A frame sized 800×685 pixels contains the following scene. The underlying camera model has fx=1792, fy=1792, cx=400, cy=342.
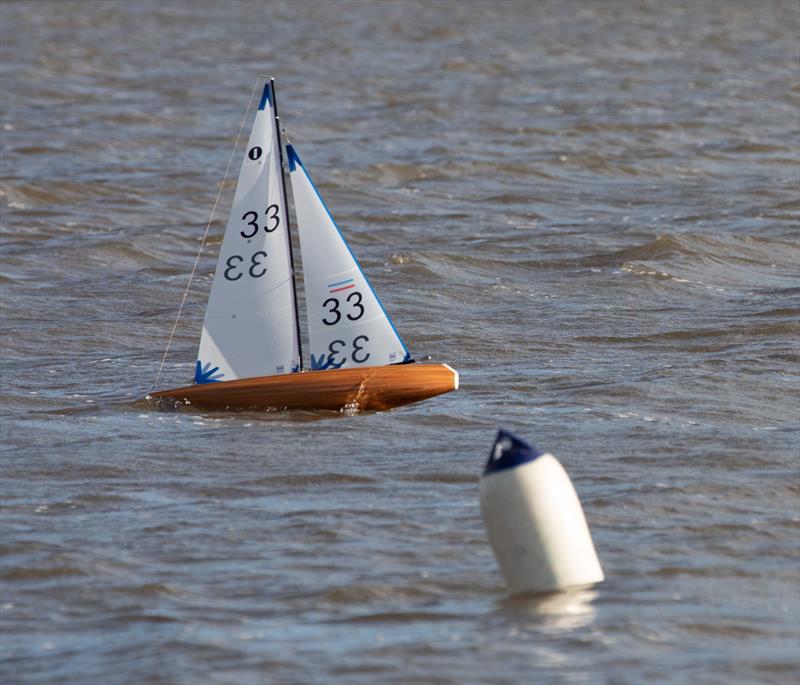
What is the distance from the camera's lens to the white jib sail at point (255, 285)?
17469mm

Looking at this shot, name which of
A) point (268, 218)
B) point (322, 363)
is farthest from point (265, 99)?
point (322, 363)

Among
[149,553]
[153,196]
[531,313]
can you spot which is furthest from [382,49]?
[149,553]

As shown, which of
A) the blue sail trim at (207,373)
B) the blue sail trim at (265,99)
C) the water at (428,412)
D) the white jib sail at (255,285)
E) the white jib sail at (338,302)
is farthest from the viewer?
the blue sail trim at (207,373)

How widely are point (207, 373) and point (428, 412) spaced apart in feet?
7.45

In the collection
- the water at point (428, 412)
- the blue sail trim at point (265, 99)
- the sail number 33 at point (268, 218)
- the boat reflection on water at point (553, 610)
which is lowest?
the boat reflection on water at point (553, 610)

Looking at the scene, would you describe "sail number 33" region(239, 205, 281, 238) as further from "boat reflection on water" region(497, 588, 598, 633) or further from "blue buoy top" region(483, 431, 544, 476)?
"boat reflection on water" region(497, 588, 598, 633)

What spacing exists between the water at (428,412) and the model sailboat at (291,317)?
12.8 inches

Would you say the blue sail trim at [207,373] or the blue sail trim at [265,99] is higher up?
the blue sail trim at [265,99]

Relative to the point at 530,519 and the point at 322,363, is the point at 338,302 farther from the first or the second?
the point at 530,519

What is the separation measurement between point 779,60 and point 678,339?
38431 mm

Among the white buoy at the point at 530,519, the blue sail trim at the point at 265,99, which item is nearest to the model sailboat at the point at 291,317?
the blue sail trim at the point at 265,99

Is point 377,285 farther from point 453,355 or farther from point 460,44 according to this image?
point 460,44

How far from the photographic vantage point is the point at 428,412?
703 inches

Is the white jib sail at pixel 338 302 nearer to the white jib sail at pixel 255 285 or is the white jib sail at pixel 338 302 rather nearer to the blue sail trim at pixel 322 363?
the blue sail trim at pixel 322 363
